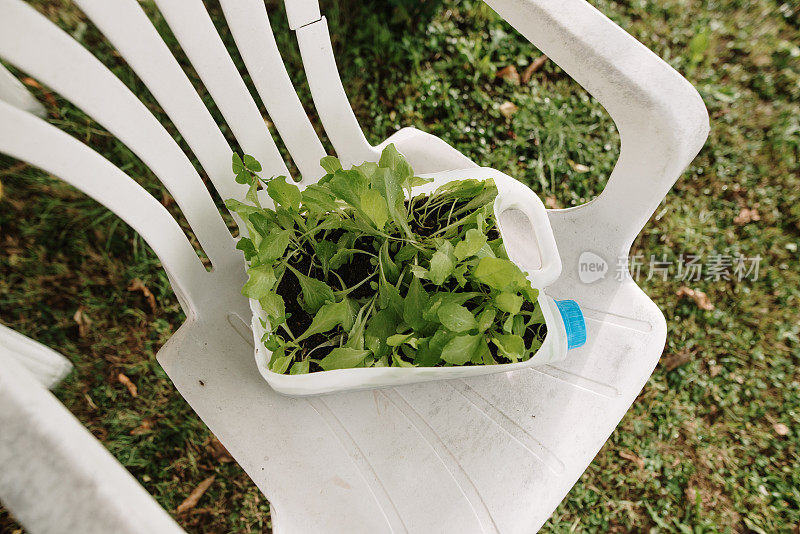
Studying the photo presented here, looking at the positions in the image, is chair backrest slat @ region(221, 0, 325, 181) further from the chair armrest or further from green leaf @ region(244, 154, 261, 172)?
the chair armrest

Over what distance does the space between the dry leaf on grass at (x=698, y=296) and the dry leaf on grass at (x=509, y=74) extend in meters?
0.77

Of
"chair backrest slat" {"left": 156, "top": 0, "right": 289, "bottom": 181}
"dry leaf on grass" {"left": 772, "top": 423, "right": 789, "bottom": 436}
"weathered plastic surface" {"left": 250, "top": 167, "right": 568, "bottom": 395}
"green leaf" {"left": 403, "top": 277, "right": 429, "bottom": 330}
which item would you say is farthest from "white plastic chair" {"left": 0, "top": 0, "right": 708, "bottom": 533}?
"dry leaf on grass" {"left": 772, "top": 423, "right": 789, "bottom": 436}

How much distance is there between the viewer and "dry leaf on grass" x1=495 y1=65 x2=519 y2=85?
1689 millimetres

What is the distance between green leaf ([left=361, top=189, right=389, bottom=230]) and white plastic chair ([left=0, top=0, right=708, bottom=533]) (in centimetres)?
31

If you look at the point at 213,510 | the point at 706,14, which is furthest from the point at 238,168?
the point at 706,14

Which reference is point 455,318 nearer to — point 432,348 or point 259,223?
point 432,348

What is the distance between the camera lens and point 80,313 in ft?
4.59

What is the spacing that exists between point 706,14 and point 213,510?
2.08m

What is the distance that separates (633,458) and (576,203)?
70 centimetres

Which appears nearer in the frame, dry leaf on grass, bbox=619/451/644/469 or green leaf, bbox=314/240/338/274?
green leaf, bbox=314/240/338/274

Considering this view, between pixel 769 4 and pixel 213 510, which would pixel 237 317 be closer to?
pixel 213 510

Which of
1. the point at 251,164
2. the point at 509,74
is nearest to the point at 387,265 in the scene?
the point at 251,164

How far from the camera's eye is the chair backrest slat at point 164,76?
2.22ft
